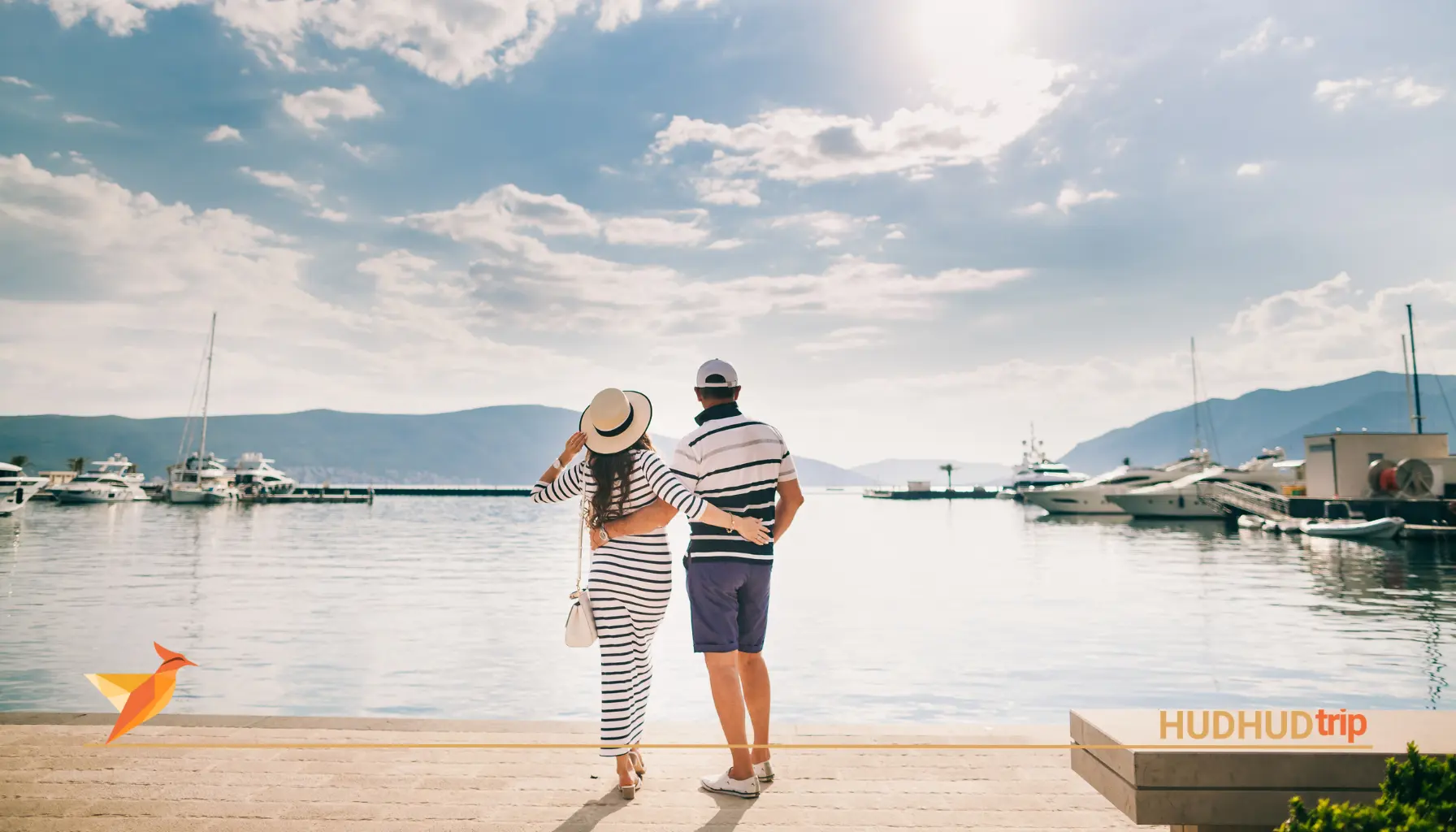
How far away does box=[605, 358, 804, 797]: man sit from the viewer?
4.60m

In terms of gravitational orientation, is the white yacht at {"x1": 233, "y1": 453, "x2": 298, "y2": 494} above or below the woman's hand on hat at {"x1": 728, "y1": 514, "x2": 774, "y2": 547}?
above

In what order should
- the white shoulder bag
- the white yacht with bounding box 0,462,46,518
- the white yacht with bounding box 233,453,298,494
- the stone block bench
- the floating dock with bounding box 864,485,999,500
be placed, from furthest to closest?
the floating dock with bounding box 864,485,999,500
the white yacht with bounding box 233,453,298,494
the white yacht with bounding box 0,462,46,518
the white shoulder bag
the stone block bench

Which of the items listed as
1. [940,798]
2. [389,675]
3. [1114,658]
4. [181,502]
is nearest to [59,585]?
[389,675]

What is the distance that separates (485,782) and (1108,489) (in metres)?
82.4

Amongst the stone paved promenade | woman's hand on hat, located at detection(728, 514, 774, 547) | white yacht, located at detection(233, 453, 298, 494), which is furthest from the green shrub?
white yacht, located at detection(233, 453, 298, 494)

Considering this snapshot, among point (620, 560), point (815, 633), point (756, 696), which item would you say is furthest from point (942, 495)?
point (620, 560)

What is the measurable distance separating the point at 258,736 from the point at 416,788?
5.06 feet

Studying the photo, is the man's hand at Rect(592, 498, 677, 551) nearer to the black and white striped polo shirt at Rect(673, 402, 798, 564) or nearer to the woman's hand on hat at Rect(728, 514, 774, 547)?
the black and white striped polo shirt at Rect(673, 402, 798, 564)

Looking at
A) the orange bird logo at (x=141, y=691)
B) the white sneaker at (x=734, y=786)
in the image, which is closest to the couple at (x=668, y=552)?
the white sneaker at (x=734, y=786)

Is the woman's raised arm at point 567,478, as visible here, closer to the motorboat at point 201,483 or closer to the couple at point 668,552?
the couple at point 668,552

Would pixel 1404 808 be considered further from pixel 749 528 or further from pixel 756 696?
pixel 756 696

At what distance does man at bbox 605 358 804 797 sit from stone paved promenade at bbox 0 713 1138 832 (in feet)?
1.06

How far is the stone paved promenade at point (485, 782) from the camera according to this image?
4.08 meters

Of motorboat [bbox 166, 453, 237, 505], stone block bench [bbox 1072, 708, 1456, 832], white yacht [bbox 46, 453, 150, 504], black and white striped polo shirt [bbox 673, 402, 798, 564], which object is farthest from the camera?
motorboat [bbox 166, 453, 237, 505]
